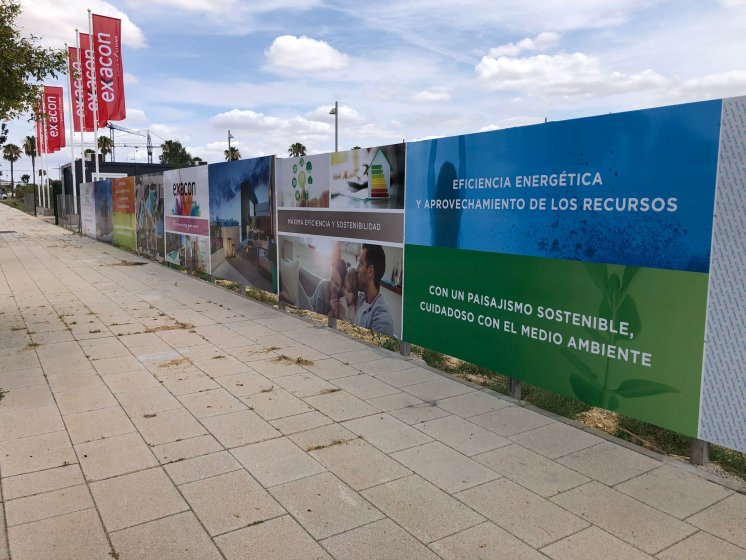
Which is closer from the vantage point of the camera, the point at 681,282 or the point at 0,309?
the point at 681,282

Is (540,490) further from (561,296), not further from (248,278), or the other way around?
(248,278)

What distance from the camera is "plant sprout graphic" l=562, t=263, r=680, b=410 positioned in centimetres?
407

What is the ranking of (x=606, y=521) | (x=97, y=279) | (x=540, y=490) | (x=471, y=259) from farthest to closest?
(x=97, y=279) → (x=471, y=259) → (x=540, y=490) → (x=606, y=521)

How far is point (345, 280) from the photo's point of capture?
292 inches

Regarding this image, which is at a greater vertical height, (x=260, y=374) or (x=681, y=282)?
(x=681, y=282)

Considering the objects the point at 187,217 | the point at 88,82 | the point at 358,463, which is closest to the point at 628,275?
the point at 358,463

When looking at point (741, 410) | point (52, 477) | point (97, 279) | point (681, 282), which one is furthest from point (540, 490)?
point (97, 279)

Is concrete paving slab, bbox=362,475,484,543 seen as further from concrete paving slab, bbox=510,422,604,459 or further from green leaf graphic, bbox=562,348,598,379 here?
green leaf graphic, bbox=562,348,598,379

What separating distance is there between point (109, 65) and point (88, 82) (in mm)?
1076

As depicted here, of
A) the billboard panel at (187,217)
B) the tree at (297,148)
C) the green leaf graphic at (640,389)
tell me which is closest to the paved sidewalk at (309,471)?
the green leaf graphic at (640,389)

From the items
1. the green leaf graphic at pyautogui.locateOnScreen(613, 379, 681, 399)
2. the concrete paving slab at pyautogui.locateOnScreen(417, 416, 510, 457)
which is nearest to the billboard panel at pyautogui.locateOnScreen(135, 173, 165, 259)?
the concrete paving slab at pyautogui.locateOnScreen(417, 416, 510, 457)

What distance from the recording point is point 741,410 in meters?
3.61

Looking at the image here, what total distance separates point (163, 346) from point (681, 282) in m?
5.62

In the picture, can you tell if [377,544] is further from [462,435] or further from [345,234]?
[345,234]
